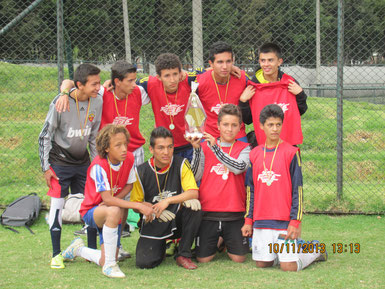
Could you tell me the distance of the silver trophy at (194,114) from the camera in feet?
14.4

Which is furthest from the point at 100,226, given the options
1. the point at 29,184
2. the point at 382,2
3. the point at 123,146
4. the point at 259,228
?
the point at 382,2

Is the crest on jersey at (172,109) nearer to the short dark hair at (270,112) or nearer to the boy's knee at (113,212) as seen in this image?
the short dark hair at (270,112)

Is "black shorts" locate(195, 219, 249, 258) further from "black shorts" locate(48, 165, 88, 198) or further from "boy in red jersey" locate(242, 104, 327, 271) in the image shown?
"black shorts" locate(48, 165, 88, 198)

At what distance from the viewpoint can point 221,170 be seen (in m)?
4.28

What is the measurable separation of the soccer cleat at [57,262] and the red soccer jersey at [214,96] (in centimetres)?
181

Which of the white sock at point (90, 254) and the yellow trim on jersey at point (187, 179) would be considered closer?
the white sock at point (90, 254)

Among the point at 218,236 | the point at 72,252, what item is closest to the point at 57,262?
the point at 72,252

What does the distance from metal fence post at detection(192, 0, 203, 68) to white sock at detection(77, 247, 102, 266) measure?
3.13 m

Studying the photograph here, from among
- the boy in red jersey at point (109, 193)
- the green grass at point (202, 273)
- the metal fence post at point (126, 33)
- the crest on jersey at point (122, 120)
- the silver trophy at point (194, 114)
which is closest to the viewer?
the green grass at point (202, 273)

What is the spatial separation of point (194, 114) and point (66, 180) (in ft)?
4.45

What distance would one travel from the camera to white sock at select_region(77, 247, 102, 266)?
3.98 m

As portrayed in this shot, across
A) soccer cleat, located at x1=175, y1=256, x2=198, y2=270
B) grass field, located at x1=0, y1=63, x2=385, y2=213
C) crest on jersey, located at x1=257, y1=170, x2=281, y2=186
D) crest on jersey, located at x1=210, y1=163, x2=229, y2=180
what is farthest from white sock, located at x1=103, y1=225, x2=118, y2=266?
grass field, located at x1=0, y1=63, x2=385, y2=213

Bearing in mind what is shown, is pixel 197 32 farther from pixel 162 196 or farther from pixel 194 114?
pixel 162 196

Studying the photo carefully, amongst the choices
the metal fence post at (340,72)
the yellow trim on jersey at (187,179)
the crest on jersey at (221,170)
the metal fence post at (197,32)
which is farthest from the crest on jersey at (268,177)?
the metal fence post at (197,32)
